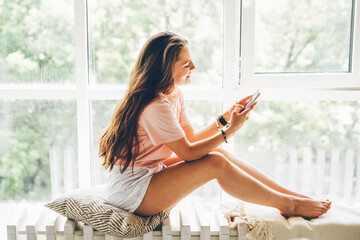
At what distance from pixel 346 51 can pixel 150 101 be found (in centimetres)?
109

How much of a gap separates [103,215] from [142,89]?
544mm

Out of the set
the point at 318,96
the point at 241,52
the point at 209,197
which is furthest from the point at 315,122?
the point at 209,197

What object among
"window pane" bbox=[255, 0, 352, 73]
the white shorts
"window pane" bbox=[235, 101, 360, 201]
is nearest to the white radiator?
the white shorts

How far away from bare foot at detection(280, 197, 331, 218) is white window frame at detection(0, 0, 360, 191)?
52 centimetres

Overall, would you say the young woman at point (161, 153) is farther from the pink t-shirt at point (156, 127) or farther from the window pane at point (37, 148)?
the window pane at point (37, 148)

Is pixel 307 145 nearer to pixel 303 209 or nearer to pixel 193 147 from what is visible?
pixel 303 209

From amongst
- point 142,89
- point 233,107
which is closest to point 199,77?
point 233,107

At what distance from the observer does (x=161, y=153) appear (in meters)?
1.55

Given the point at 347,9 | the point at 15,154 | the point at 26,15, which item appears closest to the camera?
the point at 347,9

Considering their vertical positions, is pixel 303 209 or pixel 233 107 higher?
pixel 233 107

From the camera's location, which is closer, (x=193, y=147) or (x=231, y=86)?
(x=193, y=147)

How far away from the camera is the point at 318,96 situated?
1889 mm

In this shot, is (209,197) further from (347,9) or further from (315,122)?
(347,9)

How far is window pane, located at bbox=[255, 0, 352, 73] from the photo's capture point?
70.4 inches
